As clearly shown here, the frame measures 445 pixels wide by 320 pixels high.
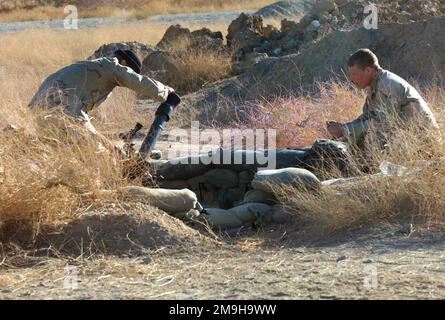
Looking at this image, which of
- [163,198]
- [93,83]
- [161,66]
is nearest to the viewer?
[163,198]

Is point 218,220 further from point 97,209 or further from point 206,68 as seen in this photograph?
point 206,68

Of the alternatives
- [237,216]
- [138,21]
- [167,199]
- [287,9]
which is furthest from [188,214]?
[138,21]

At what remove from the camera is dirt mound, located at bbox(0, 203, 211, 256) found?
6.40m

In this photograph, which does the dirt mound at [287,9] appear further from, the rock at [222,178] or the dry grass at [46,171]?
the dry grass at [46,171]

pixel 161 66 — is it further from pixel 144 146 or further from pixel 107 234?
pixel 107 234

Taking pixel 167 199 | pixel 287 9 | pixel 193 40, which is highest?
pixel 287 9

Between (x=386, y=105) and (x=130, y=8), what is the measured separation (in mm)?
40093

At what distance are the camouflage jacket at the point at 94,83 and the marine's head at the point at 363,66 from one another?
1.73 metres

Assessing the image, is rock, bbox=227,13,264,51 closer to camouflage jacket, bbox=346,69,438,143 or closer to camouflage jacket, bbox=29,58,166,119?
camouflage jacket, bbox=29,58,166,119

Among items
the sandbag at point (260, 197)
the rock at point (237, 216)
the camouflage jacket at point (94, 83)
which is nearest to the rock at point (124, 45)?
the camouflage jacket at point (94, 83)

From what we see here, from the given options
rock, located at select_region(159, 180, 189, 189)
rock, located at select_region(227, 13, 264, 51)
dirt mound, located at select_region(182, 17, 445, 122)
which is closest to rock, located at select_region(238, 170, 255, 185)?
rock, located at select_region(159, 180, 189, 189)

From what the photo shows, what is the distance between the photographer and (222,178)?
8141 millimetres

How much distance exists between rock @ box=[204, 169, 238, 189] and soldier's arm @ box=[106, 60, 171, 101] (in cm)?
105
